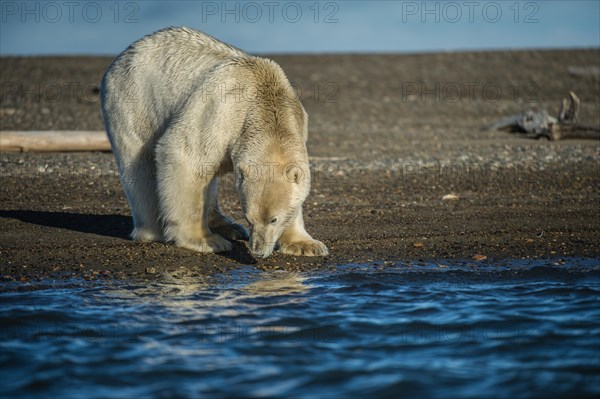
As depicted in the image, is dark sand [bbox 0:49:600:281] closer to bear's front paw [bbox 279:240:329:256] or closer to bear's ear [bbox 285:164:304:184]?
bear's front paw [bbox 279:240:329:256]

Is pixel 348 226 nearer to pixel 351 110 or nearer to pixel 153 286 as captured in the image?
pixel 153 286

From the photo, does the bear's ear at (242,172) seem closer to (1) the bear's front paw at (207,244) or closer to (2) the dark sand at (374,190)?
(2) the dark sand at (374,190)

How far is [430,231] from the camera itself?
9359mm

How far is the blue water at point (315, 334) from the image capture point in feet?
17.4

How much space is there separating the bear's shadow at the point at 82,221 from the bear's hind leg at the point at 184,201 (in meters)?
0.50

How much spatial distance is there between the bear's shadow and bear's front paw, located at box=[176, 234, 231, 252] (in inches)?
14.7

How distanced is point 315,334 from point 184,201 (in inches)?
90.8

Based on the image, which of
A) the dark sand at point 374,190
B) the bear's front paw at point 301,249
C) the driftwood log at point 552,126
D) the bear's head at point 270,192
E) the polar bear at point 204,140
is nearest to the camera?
the bear's head at point 270,192

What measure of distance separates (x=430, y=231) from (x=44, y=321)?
4486mm

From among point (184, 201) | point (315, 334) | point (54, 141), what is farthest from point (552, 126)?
point (315, 334)

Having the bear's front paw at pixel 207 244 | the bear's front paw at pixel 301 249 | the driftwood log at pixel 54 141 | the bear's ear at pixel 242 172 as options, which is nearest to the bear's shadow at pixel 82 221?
the bear's front paw at pixel 207 244

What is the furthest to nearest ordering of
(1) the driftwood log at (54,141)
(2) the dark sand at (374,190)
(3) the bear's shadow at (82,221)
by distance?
(1) the driftwood log at (54,141)
(3) the bear's shadow at (82,221)
(2) the dark sand at (374,190)

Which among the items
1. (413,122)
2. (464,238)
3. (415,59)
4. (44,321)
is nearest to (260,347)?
(44,321)

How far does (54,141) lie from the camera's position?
13.9 m
